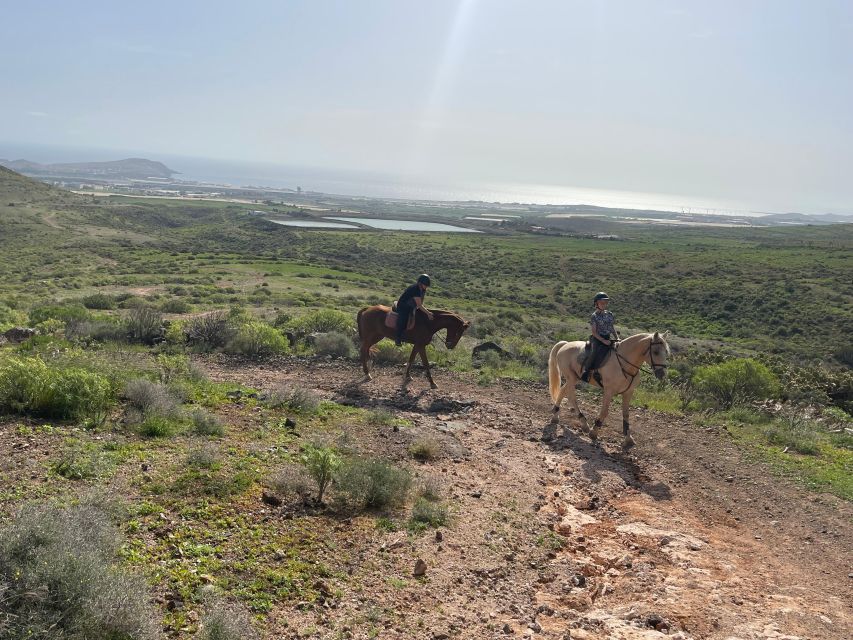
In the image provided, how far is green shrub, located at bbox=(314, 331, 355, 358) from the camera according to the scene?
47.5 feet

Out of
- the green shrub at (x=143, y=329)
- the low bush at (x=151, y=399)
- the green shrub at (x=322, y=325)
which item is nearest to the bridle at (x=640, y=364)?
the low bush at (x=151, y=399)

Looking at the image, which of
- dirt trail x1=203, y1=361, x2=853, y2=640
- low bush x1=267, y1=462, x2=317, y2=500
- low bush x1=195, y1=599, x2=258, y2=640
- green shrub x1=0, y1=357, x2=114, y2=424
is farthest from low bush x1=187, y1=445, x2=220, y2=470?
low bush x1=195, y1=599, x2=258, y2=640

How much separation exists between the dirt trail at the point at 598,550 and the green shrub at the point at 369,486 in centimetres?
56

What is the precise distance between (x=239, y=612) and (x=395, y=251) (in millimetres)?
66561

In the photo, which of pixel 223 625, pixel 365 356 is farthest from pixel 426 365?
pixel 223 625

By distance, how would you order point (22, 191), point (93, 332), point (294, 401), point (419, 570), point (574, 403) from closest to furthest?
1. point (419, 570)
2. point (294, 401)
3. point (574, 403)
4. point (93, 332)
5. point (22, 191)

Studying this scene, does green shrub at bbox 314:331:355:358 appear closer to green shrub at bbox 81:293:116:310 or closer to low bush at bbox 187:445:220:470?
low bush at bbox 187:445:220:470

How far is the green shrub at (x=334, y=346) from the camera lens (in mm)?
14477

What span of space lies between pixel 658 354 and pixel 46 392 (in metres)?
9.22

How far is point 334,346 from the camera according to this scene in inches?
571

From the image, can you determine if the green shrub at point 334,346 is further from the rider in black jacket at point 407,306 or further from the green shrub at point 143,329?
the green shrub at point 143,329

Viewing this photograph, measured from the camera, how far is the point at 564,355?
1096 cm

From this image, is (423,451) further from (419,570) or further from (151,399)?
(151,399)

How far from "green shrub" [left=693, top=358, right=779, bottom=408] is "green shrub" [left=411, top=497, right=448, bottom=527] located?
9577mm
